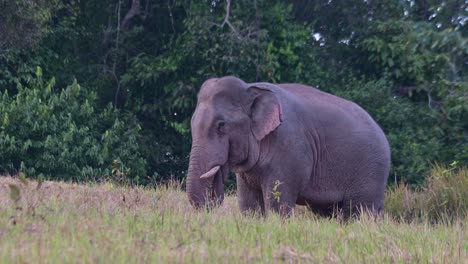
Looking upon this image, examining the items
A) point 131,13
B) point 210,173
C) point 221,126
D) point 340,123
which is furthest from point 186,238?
Result: point 131,13

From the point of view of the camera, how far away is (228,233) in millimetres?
6059

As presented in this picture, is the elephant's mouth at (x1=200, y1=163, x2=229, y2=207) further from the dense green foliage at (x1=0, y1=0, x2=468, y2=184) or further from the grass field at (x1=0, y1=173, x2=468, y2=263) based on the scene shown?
the dense green foliage at (x1=0, y1=0, x2=468, y2=184)

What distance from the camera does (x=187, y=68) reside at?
18.3 m

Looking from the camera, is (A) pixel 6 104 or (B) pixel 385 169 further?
(A) pixel 6 104

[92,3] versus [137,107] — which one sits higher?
[92,3]

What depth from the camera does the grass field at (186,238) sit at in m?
4.88

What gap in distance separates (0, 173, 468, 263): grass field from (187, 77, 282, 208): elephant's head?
3.90 feet

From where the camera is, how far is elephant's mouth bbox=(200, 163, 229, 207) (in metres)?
8.45

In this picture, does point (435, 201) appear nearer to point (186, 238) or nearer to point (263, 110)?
point (263, 110)

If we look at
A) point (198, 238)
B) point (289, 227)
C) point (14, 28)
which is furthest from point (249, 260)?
point (14, 28)

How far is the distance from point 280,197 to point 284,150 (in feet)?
1.75

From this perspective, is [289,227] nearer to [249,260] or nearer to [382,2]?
[249,260]

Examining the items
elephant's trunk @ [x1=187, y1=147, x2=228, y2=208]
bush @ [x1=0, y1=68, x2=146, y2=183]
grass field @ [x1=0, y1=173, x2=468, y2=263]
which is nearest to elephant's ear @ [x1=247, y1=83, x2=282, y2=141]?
elephant's trunk @ [x1=187, y1=147, x2=228, y2=208]

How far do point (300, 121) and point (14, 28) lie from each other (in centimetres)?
867
